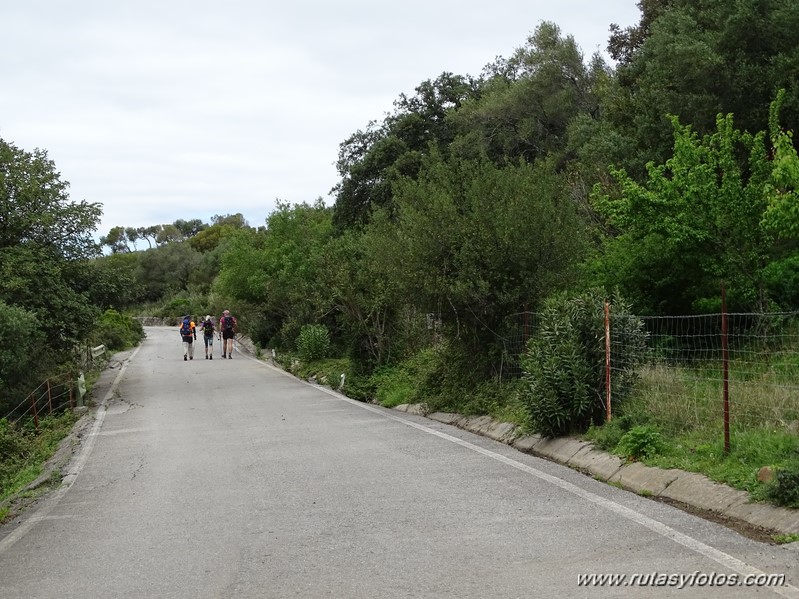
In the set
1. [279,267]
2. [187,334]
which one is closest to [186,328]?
[187,334]

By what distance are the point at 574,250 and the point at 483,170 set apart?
230 centimetres

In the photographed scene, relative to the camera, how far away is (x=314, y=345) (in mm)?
29625

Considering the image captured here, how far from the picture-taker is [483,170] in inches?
626

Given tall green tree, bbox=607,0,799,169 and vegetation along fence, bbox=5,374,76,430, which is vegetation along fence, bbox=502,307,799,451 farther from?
vegetation along fence, bbox=5,374,76,430

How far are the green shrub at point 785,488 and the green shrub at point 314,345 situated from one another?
77.8ft

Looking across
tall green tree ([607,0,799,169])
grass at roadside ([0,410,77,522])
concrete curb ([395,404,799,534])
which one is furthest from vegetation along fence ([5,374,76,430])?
tall green tree ([607,0,799,169])

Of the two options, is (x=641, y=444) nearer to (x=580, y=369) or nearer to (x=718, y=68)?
(x=580, y=369)

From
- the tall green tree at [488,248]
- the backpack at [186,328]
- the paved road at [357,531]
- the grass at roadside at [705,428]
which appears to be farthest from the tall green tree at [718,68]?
the backpack at [186,328]

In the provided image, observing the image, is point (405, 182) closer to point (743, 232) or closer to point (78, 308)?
point (743, 232)

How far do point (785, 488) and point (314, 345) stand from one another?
2385 centimetres

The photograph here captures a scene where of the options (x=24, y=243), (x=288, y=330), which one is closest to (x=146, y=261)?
(x=288, y=330)

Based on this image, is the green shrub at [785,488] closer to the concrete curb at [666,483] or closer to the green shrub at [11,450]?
the concrete curb at [666,483]

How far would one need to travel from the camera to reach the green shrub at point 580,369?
1067 cm

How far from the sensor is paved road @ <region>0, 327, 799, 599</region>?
5.48 metres
